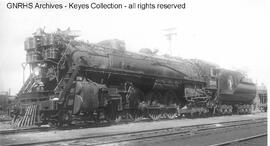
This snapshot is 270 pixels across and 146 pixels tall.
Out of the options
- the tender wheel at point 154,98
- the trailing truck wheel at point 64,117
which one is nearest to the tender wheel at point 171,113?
the tender wheel at point 154,98

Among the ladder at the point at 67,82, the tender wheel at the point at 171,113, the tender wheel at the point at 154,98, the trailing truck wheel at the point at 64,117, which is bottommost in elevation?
the tender wheel at the point at 171,113

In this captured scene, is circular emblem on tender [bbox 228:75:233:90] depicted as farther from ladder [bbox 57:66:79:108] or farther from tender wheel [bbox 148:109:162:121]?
ladder [bbox 57:66:79:108]

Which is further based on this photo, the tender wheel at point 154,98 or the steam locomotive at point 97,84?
the tender wheel at point 154,98

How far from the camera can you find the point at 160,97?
57.7ft

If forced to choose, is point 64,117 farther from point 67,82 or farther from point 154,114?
point 154,114

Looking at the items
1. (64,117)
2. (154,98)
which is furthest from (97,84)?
(154,98)

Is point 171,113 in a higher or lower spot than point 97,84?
lower

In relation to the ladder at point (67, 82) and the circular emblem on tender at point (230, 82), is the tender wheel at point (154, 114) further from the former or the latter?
the circular emblem on tender at point (230, 82)

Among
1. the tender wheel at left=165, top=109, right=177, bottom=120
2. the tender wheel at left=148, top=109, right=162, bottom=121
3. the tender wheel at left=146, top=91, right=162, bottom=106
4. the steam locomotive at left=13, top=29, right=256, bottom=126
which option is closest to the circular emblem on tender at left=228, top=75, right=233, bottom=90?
the steam locomotive at left=13, top=29, right=256, bottom=126

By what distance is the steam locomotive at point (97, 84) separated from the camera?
1215 centimetres

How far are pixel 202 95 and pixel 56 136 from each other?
497 inches

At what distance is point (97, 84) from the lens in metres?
13.1

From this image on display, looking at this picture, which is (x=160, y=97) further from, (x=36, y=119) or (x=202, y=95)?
(x=36, y=119)

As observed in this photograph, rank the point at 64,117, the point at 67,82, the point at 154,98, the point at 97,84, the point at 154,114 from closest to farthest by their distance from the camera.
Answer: the point at 64,117, the point at 67,82, the point at 97,84, the point at 154,114, the point at 154,98
